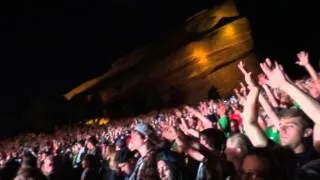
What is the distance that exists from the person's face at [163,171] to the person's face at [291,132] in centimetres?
87

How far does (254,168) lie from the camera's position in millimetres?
3043

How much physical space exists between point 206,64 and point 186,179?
39136mm

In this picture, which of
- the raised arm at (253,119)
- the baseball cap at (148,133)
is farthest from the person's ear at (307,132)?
the baseball cap at (148,133)

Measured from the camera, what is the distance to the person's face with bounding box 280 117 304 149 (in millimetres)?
3834

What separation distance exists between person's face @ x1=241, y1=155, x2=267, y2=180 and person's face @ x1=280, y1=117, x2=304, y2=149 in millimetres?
762

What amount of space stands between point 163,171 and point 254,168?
4.38 ft

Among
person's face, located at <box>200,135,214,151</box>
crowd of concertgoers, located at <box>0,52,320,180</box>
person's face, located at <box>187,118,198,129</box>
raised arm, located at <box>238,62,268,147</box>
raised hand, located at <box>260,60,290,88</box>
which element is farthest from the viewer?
person's face, located at <box>187,118,198,129</box>

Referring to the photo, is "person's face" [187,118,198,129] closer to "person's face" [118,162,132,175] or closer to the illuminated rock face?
"person's face" [118,162,132,175]

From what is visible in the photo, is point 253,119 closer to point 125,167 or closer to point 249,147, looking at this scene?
point 249,147

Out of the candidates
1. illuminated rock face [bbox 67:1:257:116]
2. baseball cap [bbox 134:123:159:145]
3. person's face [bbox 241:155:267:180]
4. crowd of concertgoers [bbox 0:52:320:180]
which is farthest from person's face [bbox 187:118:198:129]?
illuminated rock face [bbox 67:1:257:116]

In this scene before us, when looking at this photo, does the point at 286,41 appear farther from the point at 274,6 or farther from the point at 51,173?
the point at 51,173

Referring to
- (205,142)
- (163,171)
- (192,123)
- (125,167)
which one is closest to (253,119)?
(205,142)

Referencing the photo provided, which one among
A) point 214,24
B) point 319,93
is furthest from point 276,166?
point 214,24

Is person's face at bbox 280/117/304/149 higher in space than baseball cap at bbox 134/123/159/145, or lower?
lower
